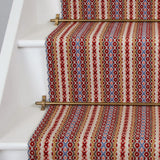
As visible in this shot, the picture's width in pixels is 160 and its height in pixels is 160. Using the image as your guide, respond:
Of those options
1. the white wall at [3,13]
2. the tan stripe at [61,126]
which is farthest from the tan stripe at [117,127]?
the white wall at [3,13]

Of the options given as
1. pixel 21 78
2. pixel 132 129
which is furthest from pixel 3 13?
pixel 132 129

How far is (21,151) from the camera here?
2.82 feet

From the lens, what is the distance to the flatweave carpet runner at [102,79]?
91 cm

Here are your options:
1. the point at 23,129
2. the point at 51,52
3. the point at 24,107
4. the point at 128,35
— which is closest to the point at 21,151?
the point at 23,129

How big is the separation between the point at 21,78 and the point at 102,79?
9.6 inches

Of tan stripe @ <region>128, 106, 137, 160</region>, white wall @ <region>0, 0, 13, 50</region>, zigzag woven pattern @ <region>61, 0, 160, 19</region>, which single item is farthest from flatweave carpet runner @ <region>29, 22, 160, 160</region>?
white wall @ <region>0, 0, 13, 50</region>

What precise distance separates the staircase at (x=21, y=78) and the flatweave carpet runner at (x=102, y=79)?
0.04 metres

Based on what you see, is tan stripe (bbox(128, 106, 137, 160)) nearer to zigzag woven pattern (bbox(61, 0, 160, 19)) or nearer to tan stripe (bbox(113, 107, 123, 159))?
tan stripe (bbox(113, 107, 123, 159))

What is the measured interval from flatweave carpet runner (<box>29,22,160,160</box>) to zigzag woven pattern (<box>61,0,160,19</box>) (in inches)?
4.5

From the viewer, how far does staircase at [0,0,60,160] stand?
2.85ft

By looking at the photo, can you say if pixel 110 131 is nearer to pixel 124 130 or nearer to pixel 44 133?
pixel 124 130

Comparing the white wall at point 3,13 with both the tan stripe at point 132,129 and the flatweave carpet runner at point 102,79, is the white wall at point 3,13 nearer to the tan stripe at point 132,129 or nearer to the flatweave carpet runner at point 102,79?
the flatweave carpet runner at point 102,79

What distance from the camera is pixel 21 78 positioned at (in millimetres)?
1017

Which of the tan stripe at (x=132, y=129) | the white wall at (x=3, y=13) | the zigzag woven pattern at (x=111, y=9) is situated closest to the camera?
the tan stripe at (x=132, y=129)
